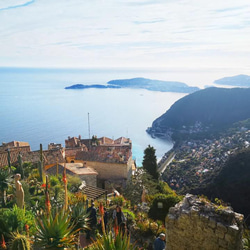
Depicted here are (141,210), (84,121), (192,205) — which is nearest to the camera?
(192,205)

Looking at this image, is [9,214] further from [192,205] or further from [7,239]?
[192,205]

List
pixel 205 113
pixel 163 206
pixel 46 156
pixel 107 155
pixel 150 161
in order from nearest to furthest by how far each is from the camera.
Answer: pixel 163 206 → pixel 46 156 → pixel 107 155 → pixel 150 161 → pixel 205 113

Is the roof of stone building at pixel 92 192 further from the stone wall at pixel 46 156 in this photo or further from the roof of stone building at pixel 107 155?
the roof of stone building at pixel 107 155

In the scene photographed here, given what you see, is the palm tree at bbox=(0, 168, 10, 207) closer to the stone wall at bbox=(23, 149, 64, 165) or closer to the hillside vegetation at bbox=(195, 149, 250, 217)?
the stone wall at bbox=(23, 149, 64, 165)

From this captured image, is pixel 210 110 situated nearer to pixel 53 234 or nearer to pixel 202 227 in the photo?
pixel 202 227

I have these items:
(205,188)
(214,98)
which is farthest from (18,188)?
(214,98)

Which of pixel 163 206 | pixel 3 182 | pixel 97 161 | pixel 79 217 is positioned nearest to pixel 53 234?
pixel 79 217
